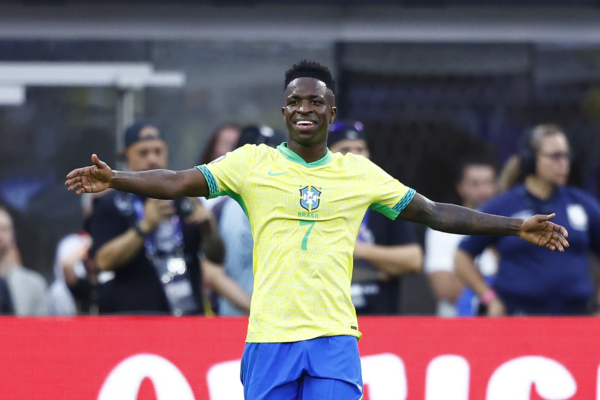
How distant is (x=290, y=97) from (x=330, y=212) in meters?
0.50

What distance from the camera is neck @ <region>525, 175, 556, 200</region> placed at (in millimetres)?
6305

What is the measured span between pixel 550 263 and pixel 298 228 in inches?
116

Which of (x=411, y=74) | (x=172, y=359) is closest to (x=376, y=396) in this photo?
(x=172, y=359)

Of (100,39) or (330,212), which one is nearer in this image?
(330,212)

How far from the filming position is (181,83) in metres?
8.27

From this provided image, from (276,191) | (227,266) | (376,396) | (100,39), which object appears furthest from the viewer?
(100,39)

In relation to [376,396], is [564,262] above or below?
above

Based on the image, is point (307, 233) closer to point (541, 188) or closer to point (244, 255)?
point (244, 255)

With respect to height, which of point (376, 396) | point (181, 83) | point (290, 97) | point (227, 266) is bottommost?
point (376, 396)

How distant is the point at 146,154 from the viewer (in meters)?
5.90

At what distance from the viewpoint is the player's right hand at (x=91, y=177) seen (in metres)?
3.51

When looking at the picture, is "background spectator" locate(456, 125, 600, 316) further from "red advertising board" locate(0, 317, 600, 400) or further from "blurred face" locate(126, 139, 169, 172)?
"blurred face" locate(126, 139, 169, 172)

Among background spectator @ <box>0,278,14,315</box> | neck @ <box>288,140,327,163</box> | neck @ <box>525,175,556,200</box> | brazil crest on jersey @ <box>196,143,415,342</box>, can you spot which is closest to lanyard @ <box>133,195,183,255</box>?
background spectator @ <box>0,278,14,315</box>

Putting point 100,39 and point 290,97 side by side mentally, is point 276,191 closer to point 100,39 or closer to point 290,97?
point 290,97
